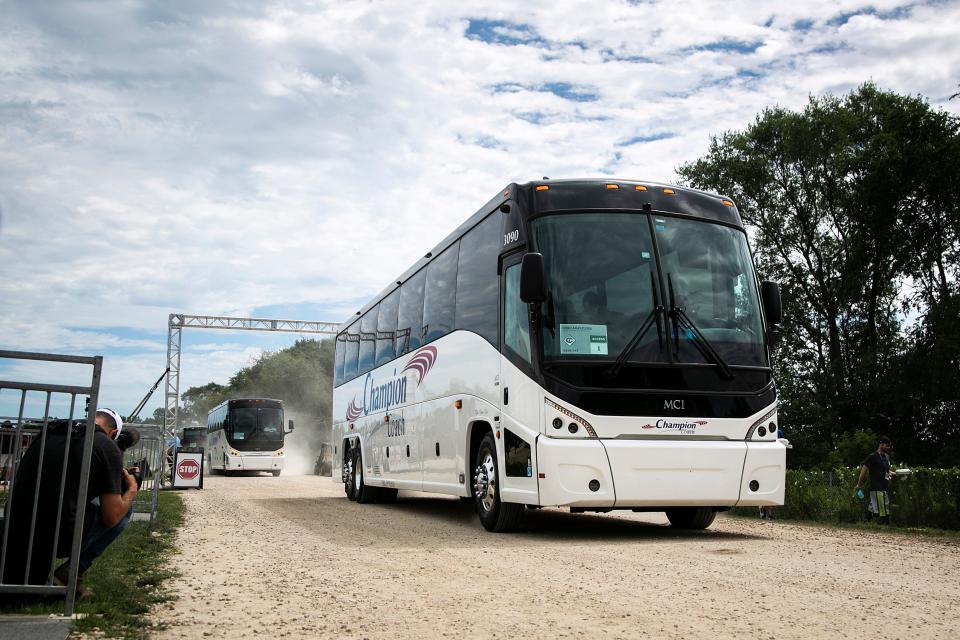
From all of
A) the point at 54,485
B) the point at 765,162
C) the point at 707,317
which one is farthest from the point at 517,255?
the point at 765,162

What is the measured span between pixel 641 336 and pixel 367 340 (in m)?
10.8

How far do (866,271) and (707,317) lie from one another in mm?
27759

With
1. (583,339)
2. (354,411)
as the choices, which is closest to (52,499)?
(583,339)

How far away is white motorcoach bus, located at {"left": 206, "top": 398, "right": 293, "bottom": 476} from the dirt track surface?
108 ft

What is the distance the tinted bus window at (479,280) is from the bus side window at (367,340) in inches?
249

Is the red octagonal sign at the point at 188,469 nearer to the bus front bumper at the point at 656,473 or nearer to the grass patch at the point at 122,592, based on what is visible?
the grass patch at the point at 122,592

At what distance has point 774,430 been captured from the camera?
1099 cm

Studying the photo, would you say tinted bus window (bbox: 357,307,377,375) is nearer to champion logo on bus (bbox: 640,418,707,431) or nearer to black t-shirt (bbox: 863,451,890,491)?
black t-shirt (bbox: 863,451,890,491)

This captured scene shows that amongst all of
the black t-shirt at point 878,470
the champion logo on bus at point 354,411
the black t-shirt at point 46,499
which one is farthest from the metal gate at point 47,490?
the champion logo on bus at point 354,411

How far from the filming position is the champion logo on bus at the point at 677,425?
1045cm

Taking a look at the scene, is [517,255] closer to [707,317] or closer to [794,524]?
[707,317]

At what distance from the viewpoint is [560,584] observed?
7320 millimetres

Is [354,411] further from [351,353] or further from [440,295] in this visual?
[440,295]

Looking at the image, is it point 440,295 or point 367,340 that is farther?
point 367,340
